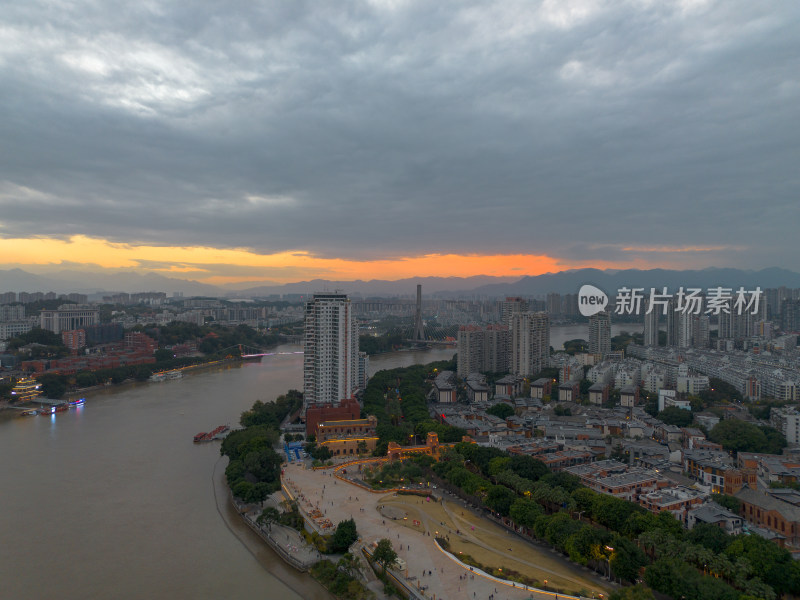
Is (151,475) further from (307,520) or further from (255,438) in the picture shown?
(307,520)

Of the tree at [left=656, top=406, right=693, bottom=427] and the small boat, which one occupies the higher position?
the tree at [left=656, top=406, right=693, bottom=427]

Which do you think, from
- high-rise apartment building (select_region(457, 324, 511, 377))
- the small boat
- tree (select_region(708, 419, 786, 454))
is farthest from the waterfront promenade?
high-rise apartment building (select_region(457, 324, 511, 377))

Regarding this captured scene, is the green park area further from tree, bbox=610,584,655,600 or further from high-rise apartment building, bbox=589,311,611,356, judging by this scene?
high-rise apartment building, bbox=589,311,611,356

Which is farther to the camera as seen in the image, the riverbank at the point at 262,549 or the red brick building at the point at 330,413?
the red brick building at the point at 330,413

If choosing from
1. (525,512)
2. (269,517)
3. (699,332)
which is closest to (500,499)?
(525,512)

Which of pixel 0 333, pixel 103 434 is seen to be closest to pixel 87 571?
pixel 103 434

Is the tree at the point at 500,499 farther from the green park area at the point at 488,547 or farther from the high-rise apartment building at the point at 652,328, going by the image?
the high-rise apartment building at the point at 652,328

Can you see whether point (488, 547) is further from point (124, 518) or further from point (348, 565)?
point (124, 518)

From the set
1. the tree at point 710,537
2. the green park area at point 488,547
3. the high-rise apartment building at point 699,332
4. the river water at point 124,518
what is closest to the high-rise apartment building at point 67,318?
the river water at point 124,518
